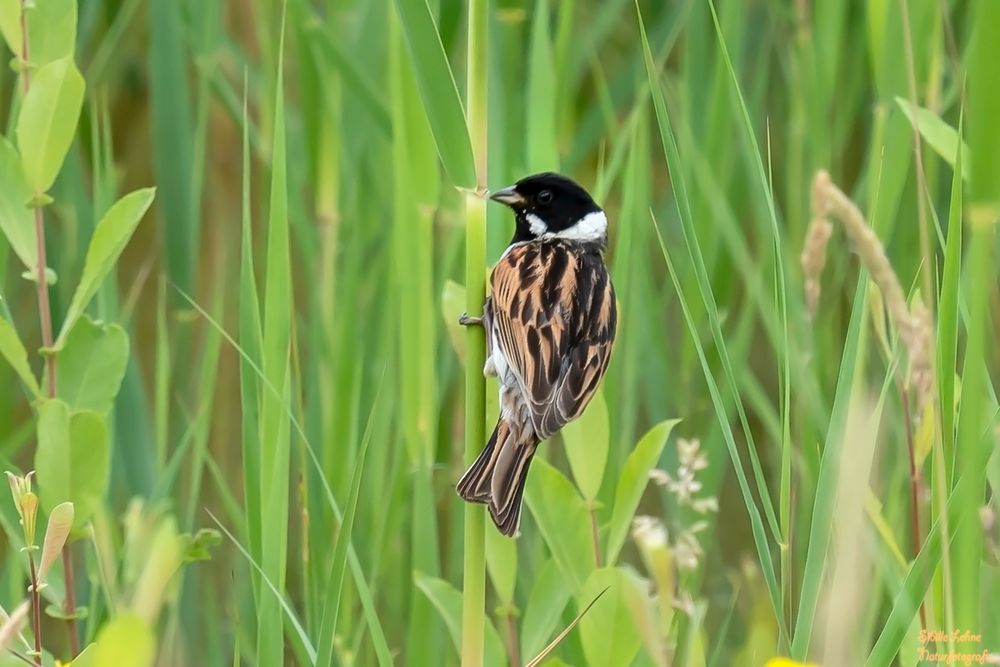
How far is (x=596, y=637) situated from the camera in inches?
49.4

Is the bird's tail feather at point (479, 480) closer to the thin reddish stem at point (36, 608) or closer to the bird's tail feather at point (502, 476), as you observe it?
the bird's tail feather at point (502, 476)

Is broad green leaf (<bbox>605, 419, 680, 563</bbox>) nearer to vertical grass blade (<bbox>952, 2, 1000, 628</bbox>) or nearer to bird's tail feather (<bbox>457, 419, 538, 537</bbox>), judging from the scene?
bird's tail feather (<bbox>457, 419, 538, 537</bbox>)

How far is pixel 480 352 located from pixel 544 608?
1.37 ft

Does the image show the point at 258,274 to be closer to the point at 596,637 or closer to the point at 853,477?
the point at 596,637

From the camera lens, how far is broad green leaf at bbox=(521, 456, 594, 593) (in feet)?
4.51

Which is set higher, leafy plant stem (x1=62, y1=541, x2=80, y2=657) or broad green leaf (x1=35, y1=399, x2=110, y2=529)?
broad green leaf (x1=35, y1=399, x2=110, y2=529)

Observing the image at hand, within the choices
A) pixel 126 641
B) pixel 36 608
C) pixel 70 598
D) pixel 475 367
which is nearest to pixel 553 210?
pixel 475 367

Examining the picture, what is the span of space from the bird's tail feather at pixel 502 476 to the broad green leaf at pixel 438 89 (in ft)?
0.78

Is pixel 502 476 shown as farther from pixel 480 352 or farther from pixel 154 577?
pixel 154 577

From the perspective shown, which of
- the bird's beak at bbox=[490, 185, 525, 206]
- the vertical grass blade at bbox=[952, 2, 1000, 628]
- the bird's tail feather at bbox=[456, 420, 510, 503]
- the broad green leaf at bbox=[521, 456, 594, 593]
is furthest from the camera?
the bird's beak at bbox=[490, 185, 525, 206]

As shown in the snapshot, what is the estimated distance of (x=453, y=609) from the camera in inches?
55.4

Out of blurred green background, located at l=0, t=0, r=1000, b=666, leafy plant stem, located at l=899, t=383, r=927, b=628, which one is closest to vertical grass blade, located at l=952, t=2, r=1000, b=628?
blurred green background, located at l=0, t=0, r=1000, b=666

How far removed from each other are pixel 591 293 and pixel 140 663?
101 cm

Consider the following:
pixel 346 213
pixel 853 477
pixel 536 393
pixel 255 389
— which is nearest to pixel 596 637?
pixel 536 393
